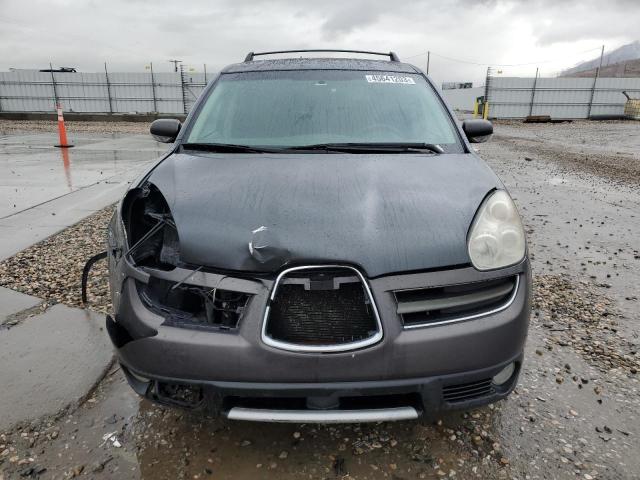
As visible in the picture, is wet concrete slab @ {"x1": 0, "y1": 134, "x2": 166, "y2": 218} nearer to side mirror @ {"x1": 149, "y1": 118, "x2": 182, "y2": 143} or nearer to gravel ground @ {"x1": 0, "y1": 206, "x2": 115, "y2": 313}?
gravel ground @ {"x1": 0, "y1": 206, "x2": 115, "y2": 313}

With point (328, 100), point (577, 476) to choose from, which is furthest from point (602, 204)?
point (577, 476)

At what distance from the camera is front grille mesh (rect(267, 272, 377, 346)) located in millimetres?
1627

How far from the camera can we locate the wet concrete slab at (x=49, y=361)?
2227 mm

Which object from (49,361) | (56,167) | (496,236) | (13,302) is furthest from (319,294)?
(56,167)

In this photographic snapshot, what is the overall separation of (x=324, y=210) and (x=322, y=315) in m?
0.40

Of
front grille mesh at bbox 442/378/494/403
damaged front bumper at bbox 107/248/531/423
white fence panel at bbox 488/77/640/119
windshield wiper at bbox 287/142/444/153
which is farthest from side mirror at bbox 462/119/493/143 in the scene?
white fence panel at bbox 488/77/640/119

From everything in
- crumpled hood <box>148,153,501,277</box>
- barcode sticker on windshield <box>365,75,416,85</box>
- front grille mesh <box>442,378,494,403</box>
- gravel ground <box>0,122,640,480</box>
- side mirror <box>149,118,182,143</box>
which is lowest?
gravel ground <box>0,122,640,480</box>

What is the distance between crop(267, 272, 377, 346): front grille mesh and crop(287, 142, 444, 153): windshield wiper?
3.42 feet

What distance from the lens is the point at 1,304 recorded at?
3.24 metres

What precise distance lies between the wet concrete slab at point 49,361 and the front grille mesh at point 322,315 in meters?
1.30

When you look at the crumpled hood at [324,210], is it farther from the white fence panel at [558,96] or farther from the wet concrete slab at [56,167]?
the white fence panel at [558,96]

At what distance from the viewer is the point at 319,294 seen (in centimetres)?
164

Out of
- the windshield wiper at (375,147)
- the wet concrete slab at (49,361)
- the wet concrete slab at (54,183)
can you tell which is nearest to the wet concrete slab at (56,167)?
the wet concrete slab at (54,183)

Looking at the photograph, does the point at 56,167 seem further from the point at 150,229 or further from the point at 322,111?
the point at 150,229
